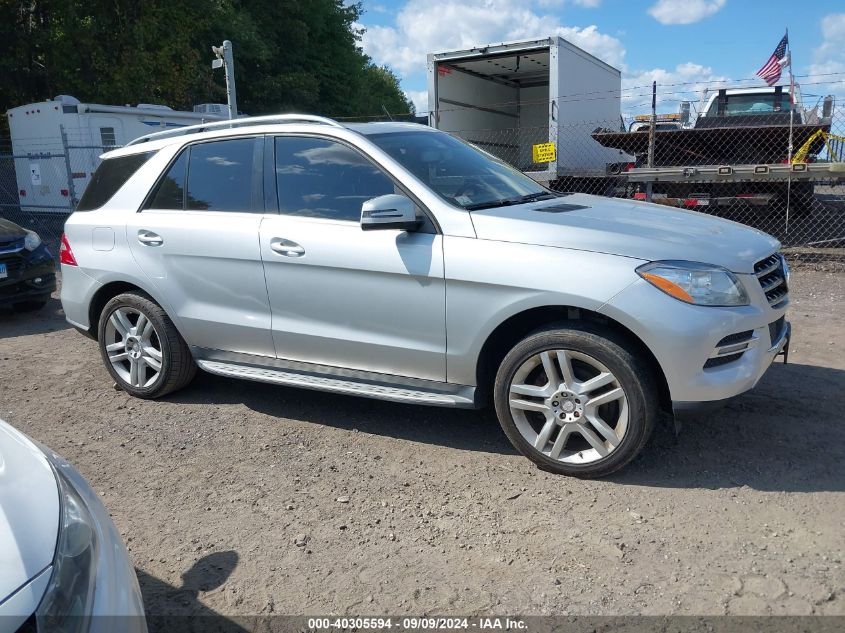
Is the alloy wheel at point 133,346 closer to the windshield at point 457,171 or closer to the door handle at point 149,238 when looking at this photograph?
the door handle at point 149,238

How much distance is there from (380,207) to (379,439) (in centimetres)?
141

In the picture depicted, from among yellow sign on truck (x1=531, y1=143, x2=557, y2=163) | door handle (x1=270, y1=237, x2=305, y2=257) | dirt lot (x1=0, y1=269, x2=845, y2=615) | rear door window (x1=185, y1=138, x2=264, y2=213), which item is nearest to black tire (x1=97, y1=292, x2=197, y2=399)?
dirt lot (x1=0, y1=269, x2=845, y2=615)

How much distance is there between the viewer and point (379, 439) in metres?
4.25

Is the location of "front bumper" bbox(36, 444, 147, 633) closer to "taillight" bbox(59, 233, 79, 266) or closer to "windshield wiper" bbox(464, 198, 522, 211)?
"windshield wiper" bbox(464, 198, 522, 211)

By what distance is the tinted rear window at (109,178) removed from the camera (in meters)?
5.02

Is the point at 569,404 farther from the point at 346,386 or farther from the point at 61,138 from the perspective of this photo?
the point at 61,138

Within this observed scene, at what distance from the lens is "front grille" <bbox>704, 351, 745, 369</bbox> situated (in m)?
3.33

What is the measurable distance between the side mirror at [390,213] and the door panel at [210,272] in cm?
89

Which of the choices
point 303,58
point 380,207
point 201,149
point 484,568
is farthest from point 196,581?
point 303,58

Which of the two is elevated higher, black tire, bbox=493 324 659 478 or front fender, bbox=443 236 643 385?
front fender, bbox=443 236 643 385

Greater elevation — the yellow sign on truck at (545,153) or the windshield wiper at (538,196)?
the yellow sign on truck at (545,153)

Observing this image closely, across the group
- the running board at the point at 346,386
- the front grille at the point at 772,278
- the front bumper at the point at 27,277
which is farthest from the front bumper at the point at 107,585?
the front bumper at the point at 27,277

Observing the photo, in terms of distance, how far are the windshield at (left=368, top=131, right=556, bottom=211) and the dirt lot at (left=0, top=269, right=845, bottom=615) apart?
1401mm

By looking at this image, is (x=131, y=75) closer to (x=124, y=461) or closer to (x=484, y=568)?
(x=124, y=461)
